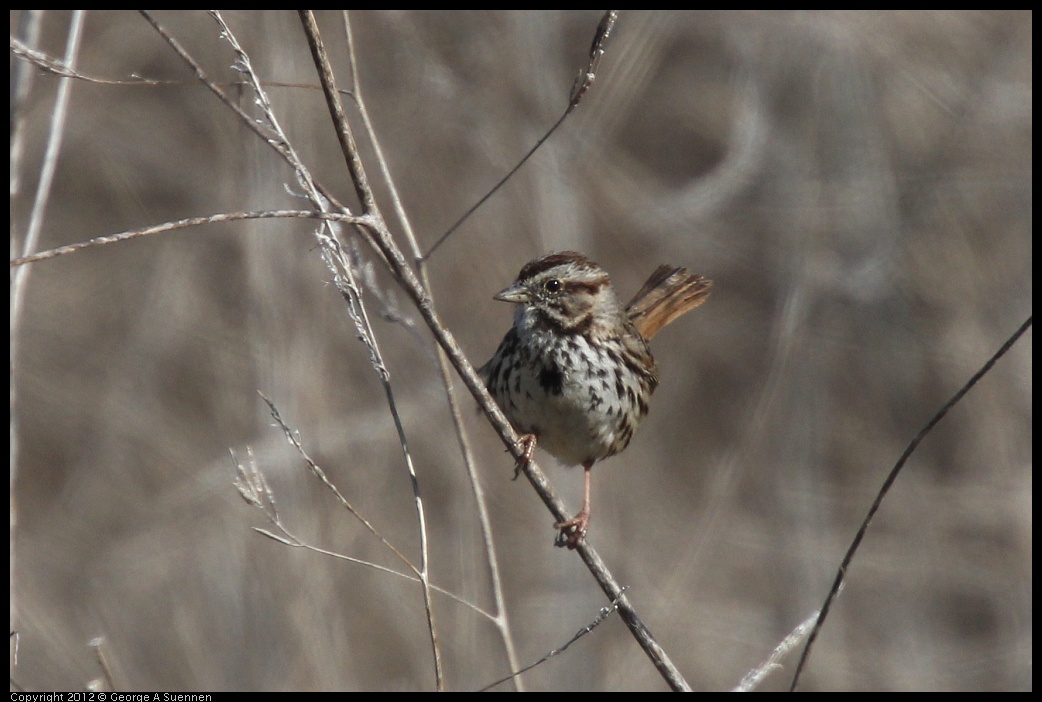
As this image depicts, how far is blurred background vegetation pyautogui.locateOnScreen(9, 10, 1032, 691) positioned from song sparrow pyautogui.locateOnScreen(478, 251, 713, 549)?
5.96ft

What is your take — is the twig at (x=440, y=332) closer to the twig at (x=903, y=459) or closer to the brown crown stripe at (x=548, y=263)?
the twig at (x=903, y=459)

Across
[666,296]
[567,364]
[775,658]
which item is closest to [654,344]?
[666,296]

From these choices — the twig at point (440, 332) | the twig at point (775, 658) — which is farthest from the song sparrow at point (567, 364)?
the twig at point (775, 658)

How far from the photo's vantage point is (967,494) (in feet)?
20.1

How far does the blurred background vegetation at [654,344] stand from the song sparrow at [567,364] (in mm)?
1817

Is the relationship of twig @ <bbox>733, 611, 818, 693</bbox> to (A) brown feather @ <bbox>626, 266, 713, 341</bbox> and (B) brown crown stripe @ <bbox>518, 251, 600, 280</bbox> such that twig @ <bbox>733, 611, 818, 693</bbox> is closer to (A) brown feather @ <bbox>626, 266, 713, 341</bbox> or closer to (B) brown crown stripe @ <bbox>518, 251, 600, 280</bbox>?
(B) brown crown stripe @ <bbox>518, 251, 600, 280</bbox>

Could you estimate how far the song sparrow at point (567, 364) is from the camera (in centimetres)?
311

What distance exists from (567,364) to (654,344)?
12.2 feet

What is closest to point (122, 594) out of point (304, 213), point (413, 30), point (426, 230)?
point (426, 230)

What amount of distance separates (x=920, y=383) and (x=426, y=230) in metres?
2.99

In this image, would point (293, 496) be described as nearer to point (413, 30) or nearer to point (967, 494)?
point (413, 30)

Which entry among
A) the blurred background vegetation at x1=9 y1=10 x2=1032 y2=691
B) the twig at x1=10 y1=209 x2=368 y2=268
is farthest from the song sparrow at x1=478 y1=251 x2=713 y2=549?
the blurred background vegetation at x1=9 y1=10 x2=1032 y2=691

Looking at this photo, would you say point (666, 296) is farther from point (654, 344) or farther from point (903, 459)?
point (654, 344)

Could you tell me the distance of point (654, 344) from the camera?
6785 mm
